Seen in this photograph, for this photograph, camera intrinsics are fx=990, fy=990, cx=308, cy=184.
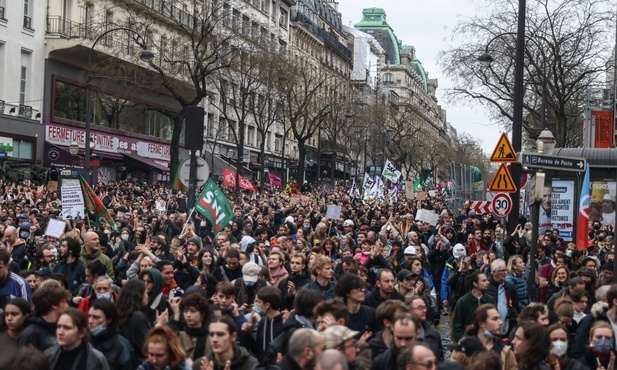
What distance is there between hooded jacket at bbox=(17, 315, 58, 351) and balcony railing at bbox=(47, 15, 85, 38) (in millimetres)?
36982

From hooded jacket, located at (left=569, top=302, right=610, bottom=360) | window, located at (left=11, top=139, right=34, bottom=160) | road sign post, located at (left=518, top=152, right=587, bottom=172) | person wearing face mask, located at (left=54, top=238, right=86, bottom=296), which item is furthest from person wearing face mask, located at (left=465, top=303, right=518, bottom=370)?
window, located at (left=11, top=139, right=34, bottom=160)

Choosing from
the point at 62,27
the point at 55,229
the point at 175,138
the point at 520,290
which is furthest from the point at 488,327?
the point at 62,27

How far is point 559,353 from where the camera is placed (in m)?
7.23

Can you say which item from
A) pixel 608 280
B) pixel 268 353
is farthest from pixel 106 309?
pixel 608 280

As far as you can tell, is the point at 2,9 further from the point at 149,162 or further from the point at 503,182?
the point at 503,182

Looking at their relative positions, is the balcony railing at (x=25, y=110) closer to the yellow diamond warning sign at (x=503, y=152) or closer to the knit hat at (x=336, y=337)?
the yellow diamond warning sign at (x=503, y=152)

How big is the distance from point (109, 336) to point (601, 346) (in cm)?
374

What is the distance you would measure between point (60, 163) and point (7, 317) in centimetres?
3640

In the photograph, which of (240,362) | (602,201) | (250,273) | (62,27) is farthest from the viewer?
(62,27)

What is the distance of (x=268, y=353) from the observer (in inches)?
280

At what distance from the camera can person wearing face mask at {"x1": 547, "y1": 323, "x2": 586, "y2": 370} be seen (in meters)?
7.09

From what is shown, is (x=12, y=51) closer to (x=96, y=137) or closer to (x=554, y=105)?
(x=96, y=137)

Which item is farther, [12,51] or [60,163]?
[60,163]

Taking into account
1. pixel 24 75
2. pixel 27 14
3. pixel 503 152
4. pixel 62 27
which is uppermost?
pixel 27 14
